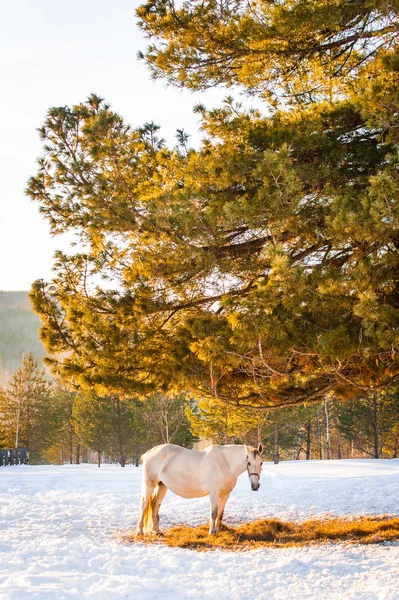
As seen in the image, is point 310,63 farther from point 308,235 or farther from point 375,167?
point 308,235

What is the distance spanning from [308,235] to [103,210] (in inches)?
121

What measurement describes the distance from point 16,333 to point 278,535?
175 m

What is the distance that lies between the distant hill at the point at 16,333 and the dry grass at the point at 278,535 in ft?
489

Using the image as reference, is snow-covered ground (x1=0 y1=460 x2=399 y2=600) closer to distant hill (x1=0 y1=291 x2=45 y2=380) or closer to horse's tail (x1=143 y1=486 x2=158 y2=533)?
horse's tail (x1=143 y1=486 x2=158 y2=533)

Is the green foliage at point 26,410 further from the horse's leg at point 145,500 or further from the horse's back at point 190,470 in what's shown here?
the horse's back at point 190,470

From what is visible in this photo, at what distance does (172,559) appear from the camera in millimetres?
6297

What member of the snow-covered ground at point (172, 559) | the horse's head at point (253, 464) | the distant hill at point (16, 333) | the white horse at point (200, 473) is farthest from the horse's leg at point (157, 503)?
the distant hill at point (16, 333)

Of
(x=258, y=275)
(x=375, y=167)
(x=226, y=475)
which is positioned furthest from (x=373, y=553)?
(x=375, y=167)

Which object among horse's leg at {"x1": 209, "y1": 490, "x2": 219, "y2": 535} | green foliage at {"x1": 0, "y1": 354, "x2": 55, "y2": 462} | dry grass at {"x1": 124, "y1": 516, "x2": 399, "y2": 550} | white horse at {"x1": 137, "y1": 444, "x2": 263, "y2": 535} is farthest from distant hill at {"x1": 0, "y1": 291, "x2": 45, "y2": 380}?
horse's leg at {"x1": 209, "y1": 490, "x2": 219, "y2": 535}

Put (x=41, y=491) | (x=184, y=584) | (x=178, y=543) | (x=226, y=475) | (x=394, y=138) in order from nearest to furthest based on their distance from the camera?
(x=184, y=584)
(x=394, y=138)
(x=178, y=543)
(x=226, y=475)
(x=41, y=491)

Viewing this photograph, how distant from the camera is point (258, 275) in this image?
809 centimetres

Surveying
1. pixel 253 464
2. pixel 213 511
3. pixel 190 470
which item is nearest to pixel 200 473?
pixel 190 470

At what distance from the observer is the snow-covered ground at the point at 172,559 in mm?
5141

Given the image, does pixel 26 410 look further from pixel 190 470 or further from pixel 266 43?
pixel 266 43
